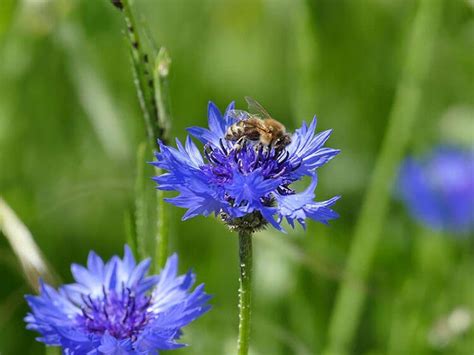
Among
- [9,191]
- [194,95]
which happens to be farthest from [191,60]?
[9,191]

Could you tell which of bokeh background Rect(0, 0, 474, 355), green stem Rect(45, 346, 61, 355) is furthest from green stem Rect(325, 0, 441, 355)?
green stem Rect(45, 346, 61, 355)

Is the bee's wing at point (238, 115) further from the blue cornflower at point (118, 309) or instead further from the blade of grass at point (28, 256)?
the blade of grass at point (28, 256)

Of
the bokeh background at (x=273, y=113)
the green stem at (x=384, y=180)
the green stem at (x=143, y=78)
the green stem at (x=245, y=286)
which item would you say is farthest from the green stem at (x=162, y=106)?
the green stem at (x=384, y=180)

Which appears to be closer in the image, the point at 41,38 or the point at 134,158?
the point at 134,158

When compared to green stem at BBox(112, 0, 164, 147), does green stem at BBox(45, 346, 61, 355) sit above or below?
below

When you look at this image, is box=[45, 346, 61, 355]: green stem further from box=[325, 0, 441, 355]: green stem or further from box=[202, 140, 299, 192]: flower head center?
box=[325, 0, 441, 355]: green stem

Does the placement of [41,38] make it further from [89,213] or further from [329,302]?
[329,302]
